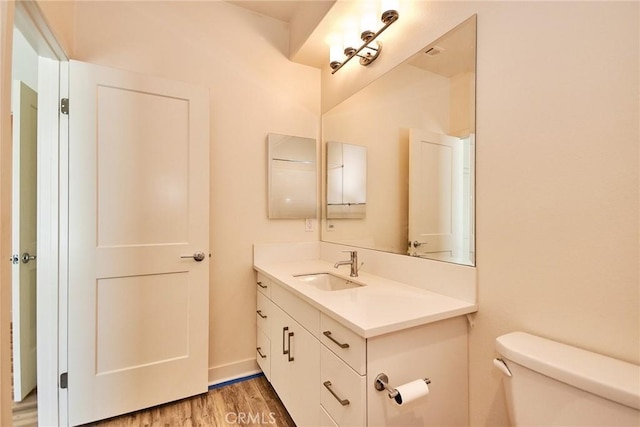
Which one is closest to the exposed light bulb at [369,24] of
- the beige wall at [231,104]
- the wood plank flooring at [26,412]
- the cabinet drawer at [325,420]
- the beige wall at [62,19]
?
the beige wall at [231,104]

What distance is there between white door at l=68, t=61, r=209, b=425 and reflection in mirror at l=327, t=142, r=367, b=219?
0.91 m

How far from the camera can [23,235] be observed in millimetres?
1634

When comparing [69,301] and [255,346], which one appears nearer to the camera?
[69,301]

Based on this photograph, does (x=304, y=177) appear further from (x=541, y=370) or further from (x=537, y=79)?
(x=541, y=370)

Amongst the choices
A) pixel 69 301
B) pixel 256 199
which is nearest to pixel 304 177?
pixel 256 199

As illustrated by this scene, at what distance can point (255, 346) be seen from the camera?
6.84ft

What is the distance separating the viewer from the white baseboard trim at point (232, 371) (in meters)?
1.95

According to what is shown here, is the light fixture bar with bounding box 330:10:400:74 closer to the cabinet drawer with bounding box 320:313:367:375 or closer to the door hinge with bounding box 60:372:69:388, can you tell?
the cabinet drawer with bounding box 320:313:367:375

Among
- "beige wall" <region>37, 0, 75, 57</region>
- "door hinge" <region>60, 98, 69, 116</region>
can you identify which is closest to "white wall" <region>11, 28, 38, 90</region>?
"beige wall" <region>37, 0, 75, 57</region>

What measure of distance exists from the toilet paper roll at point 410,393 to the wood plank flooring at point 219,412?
97cm

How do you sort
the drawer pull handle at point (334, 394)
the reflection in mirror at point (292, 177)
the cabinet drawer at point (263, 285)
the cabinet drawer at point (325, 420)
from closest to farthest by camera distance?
the drawer pull handle at point (334, 394) → the cabinet drawer at point (325, 420) → the cabinet drawer at point (263, 285) → the reflection in mirror at point (292, 177)

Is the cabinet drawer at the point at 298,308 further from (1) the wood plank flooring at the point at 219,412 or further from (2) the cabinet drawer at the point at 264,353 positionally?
(1) the wood plank flooring at the point at 219,412

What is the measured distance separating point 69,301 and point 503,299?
2074 millimetres

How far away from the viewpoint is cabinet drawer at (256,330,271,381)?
1804 millimetres
